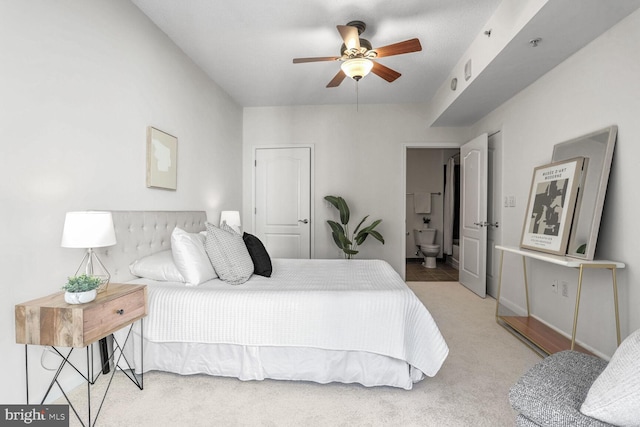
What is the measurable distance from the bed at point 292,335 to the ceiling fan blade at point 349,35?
1784 millimetres

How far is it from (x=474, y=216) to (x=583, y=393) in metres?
3.21

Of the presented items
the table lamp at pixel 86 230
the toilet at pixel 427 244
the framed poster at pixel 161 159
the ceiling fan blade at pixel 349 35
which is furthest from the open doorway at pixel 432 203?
the table lamp at pixel 86 230

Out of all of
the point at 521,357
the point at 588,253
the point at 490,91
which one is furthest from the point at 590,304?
the point at 490,91

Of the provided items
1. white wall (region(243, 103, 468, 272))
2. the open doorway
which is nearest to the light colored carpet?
white wall (region(243, 103, 468, 272))

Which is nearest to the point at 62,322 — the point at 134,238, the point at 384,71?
the point at 134,238

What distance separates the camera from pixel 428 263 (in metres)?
6.15

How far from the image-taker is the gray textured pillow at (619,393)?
0.99 m

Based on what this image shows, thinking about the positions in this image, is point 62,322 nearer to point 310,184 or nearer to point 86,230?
point 86,230

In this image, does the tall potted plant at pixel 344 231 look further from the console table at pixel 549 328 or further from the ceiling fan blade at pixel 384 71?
the ceiling fan blade at pixel 384 71

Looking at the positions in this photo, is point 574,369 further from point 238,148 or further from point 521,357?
point 238,148

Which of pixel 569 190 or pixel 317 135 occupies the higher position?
→ pixel 317 135

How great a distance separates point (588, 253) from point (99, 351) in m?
3.30

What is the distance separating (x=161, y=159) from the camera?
9.09 feet

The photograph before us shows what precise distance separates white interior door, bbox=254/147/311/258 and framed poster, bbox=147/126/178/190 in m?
1.91
